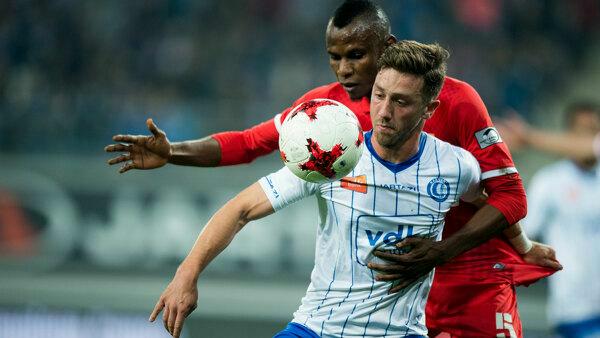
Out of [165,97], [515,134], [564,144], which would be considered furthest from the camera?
[165,97]

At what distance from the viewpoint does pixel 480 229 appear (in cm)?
406

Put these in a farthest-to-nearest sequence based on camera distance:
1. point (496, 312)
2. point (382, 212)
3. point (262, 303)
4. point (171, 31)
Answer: point (171, 31)
point (262, 303)
point (496, 312)
point (382, 212)

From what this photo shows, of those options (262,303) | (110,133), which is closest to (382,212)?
(262,303)

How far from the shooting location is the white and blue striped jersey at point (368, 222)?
383cm

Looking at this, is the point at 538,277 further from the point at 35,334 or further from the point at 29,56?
the point at 29,56

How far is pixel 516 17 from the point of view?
40.2 feet

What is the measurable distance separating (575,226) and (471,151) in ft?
Result: 13.1

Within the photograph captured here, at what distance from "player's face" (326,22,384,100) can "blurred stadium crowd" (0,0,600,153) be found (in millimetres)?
5916

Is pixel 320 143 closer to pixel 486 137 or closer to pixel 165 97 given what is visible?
pixel 486 137

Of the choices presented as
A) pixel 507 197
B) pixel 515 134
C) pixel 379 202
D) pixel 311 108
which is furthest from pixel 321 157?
pixel 515 134

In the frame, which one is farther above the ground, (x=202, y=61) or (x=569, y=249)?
(x=202, y=61)

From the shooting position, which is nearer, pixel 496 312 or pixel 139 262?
pixel 496 312

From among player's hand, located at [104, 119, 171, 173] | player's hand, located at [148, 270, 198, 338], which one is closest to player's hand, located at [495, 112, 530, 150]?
player's hand, located at [104, 119, 171, 173]

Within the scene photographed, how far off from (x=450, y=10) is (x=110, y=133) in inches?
206
